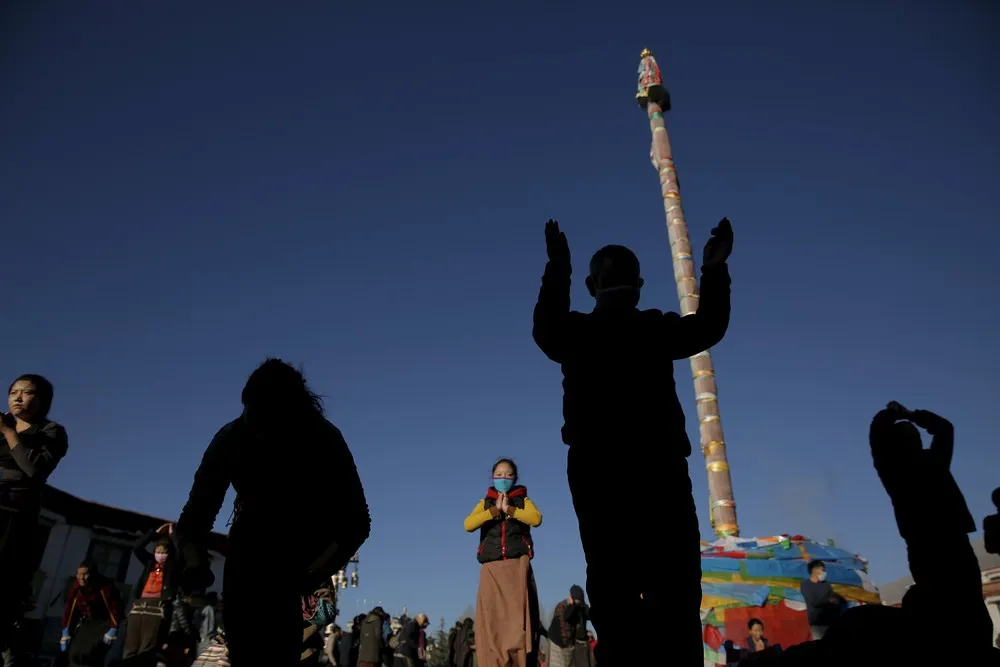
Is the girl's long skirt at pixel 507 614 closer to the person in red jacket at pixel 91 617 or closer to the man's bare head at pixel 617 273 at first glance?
the man's bare head at pixel 617 273

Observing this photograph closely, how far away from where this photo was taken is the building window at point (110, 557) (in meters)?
26.5

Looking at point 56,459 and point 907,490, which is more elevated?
point 56,459

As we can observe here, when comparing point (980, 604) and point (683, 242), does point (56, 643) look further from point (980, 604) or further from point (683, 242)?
point (980, 604)

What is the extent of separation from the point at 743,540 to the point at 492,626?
30.8ft

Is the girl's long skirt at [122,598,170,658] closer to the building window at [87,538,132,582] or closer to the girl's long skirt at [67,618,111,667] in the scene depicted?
the girl's long skirt at [67,618,111,667]

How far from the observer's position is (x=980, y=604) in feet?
7.86

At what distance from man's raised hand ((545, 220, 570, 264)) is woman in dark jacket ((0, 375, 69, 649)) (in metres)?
3.33

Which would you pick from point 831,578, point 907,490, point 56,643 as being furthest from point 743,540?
point 56,643

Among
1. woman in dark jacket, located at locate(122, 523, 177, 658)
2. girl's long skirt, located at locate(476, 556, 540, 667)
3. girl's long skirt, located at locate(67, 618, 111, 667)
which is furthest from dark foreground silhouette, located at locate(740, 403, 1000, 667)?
girl's long skirt, located at locate(67, 618, 111, 667)

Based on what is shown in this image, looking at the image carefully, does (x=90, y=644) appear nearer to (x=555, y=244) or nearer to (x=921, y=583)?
(x=555, y=244)

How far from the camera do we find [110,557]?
27141 millimetres

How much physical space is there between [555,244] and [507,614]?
360 cm

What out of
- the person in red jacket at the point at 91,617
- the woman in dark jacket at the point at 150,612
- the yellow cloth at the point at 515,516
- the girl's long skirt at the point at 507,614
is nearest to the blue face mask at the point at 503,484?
the yellow cloth at the point at 515,516

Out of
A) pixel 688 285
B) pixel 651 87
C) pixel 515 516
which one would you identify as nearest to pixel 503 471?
pixel 515 516
